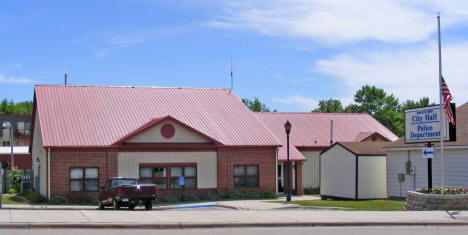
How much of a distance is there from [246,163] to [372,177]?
7422mm

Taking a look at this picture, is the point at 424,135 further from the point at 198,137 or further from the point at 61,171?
the point at 61,171

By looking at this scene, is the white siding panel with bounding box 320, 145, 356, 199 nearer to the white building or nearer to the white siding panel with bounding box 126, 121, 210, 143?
the white building

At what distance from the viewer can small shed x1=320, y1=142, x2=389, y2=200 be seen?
33.3 m

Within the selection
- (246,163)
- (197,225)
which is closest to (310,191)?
(246,163)

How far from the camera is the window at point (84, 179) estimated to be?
3341cm

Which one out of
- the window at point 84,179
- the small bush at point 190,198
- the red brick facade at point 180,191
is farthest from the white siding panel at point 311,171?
the window at point 84,179

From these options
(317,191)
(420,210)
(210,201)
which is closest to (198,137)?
(210,201)

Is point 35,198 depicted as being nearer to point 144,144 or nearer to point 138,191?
point 144,144

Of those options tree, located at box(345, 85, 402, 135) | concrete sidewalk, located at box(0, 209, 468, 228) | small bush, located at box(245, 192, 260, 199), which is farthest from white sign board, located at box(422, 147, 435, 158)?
tree, located at box(345, 85, 402, 135)

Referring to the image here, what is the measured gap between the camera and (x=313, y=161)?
44812 mm

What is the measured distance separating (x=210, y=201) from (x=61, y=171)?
8.13 m

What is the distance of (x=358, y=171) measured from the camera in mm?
33250

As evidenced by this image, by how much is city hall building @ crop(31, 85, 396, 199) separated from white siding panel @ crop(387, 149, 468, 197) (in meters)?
7.48

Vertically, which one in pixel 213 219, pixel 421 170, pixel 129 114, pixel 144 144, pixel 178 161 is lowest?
pixel 213 219
